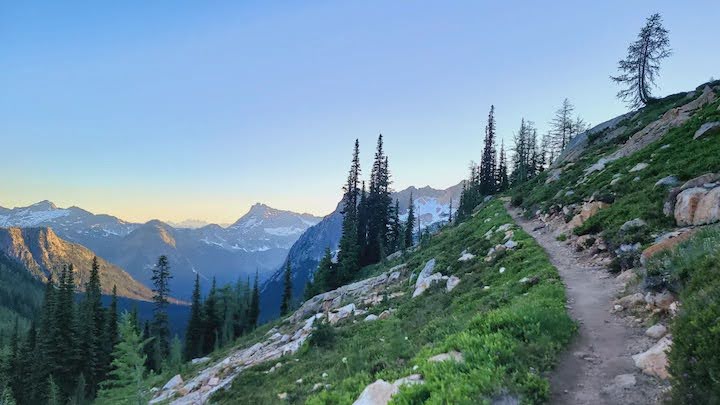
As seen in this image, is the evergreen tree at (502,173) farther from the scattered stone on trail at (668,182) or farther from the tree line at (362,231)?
the scattered stone on trail at (668,182)

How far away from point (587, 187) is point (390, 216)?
165ft

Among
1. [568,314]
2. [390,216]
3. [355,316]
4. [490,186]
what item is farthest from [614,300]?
[490,186]

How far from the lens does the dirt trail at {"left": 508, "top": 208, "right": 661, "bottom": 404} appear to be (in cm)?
756

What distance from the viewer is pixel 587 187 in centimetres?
2839

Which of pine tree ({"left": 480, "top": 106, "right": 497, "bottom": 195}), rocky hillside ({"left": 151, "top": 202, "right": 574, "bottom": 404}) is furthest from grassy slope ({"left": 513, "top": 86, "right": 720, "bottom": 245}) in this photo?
pine tree ({"left": 480, "top": 106, "right": 497, "bottom": 195})

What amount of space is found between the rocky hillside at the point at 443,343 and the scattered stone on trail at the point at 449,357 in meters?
0.03

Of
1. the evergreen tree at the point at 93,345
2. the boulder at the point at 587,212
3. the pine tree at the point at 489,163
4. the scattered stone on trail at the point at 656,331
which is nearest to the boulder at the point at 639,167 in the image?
the boulder at the point at 587,212

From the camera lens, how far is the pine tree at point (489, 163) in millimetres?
83688

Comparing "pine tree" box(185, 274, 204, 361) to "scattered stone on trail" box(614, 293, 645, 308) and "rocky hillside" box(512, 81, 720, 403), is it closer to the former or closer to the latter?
"rocky hillside" box(512, 81, 720, 403)

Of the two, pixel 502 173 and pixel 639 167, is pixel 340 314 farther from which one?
pixel 502 173

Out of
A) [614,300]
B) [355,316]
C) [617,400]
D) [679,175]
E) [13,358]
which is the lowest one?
[13,358]

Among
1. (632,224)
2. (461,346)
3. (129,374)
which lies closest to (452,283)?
(632,224)

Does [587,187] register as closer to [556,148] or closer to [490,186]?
[490,186]

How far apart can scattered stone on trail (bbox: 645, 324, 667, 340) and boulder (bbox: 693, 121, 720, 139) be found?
1981 centimetres
